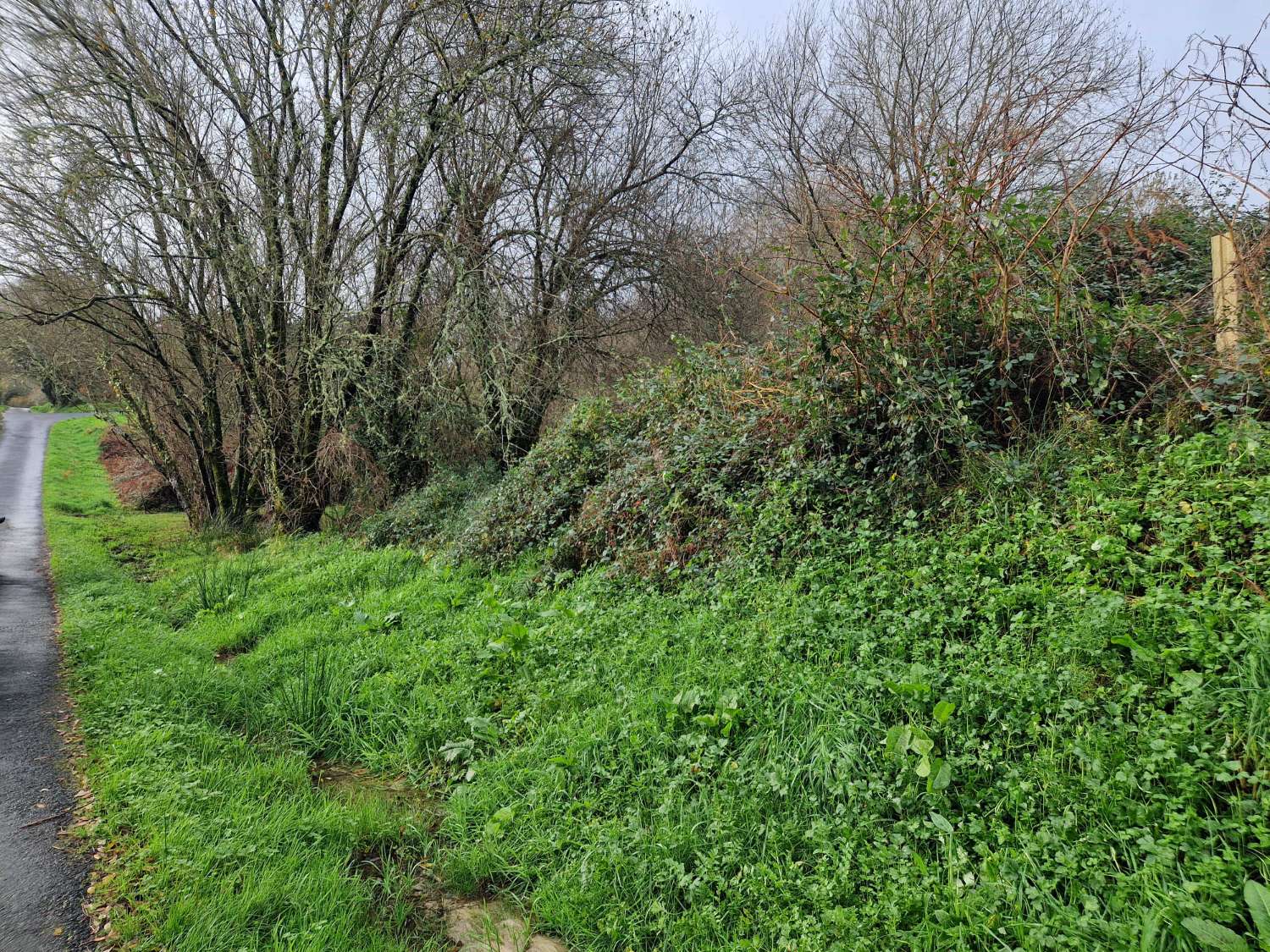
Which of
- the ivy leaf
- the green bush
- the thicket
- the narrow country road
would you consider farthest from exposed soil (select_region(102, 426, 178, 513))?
the ivy leaf

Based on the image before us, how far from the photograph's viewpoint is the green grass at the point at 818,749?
8.23ft

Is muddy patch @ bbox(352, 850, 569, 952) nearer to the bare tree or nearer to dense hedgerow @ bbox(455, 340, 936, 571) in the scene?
dense hedgerow @ bbox(455, 340, 936, 571)

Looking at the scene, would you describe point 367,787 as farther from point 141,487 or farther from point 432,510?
point 141,487

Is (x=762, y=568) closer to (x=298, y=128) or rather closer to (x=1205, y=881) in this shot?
(x=1205, y=881)

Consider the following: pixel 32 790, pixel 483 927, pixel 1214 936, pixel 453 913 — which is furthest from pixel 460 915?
pixel 1214 936

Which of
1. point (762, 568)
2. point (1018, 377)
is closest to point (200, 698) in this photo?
point (762, 568)

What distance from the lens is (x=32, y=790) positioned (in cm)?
404

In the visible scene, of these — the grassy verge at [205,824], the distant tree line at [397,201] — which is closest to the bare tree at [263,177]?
the distant tree line at [397,201]

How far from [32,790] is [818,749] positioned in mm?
4590

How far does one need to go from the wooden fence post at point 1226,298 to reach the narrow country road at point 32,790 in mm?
6847

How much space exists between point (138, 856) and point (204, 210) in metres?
12.1

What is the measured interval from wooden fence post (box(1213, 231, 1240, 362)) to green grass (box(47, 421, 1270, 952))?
86 centimetres

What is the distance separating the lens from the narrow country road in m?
2.98

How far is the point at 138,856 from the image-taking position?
333 cm
